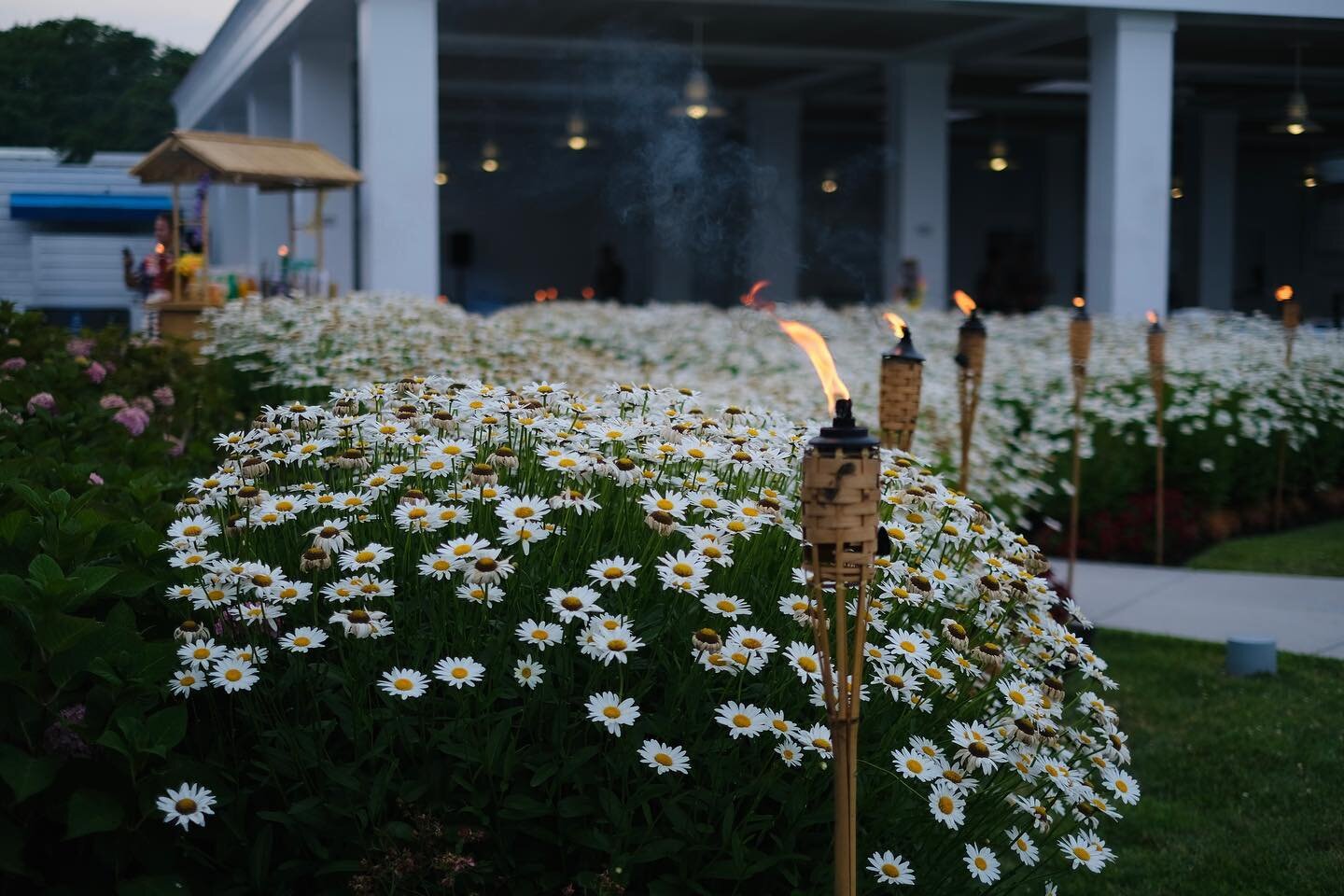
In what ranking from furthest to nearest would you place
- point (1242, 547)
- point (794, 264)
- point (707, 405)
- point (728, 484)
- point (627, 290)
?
point (627, 290) → point (794, 264) → point (1242, 547) → point (707, 405) → point (728, 484)

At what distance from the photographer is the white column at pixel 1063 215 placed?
3150 cm

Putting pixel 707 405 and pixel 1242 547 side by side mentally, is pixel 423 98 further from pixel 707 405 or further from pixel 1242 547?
pixel 707 405

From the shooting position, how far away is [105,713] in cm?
252

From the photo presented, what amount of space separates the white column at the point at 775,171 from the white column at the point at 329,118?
8.84 metres

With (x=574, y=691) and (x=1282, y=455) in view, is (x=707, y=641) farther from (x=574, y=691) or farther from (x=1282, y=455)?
(x=1282, y=455)

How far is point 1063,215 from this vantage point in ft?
105

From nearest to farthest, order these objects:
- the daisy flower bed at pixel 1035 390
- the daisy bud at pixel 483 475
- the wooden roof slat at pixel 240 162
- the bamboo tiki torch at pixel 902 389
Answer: the daisy bud at pixel 483 475
the bamboo tiki torch at pixel 902 389
the daisy flower bed at pixel 1035 390
the wooden roof slat at pixel 240 162

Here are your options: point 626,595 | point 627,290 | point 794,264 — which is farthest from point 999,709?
point 627,290

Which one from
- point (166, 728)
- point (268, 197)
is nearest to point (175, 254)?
point (268, 197)

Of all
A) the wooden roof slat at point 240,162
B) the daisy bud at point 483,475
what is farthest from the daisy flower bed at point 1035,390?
the daisy bud at point 483,475

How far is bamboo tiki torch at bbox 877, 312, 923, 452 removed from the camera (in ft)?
15.1

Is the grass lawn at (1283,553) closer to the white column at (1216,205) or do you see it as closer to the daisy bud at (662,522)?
the daisy bud at (662,522)

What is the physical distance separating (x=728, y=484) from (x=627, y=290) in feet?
97.4

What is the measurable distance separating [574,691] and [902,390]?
7.55 ft
